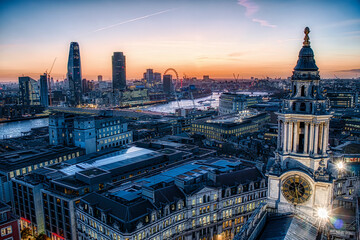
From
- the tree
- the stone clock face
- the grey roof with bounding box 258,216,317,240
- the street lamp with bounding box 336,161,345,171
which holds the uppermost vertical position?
the stone clock face

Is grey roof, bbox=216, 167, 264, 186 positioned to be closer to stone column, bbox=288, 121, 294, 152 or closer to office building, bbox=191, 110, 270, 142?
stone column, bbox=288, 121, 294, 152

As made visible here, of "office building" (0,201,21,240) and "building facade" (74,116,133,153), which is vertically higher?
"building facade" (74,116,133,153)

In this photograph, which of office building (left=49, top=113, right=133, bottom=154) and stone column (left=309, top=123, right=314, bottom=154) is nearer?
stone column (left=309, top=123, right=314, bottom=154)

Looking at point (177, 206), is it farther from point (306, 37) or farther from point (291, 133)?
point (306, 37)

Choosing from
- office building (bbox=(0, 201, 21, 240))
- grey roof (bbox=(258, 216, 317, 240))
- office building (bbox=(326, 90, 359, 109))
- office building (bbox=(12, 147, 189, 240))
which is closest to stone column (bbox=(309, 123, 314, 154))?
grey roof (bbox=(258, 216, 317, 240))

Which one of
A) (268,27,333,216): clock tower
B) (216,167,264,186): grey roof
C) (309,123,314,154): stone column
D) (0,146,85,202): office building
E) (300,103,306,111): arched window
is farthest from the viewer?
(0,146,85,202): office building

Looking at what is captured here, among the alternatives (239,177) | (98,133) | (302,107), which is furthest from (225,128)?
(302,107)

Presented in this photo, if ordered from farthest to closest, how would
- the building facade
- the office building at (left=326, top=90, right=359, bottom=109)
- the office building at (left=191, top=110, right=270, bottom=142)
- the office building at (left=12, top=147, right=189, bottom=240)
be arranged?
the office building at (left=326, top=90, right=359, bottom=109) < the office building at (left=191, top=110, right=270, bottom=142) < the building facade < the office building at (left=12, top=147, right=189, bottom=240)
